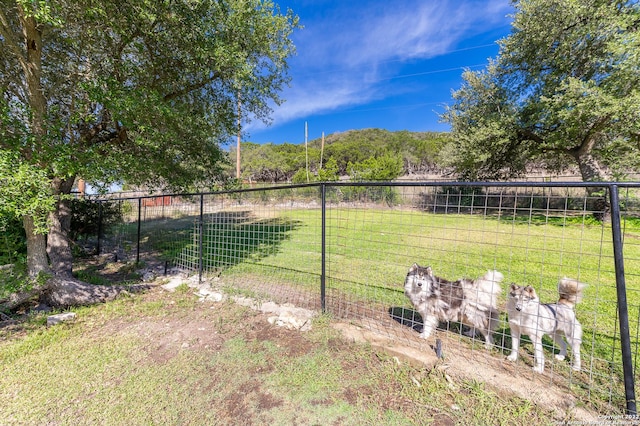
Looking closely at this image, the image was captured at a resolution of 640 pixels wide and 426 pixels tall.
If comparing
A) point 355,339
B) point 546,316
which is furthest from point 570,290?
point 355,339

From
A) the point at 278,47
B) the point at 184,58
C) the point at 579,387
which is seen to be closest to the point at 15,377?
the point at 579,387

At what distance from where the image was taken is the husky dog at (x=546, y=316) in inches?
68.4

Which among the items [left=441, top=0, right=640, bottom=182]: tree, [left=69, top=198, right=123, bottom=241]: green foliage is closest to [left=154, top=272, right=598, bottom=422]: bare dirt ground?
[left=69, top=198, right=123, bottom=241]: green foliage

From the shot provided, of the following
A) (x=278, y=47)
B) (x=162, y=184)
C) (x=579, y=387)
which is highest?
(x=278, y=47)

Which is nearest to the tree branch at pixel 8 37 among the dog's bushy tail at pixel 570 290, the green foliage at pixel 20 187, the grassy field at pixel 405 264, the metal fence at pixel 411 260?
the green foliage at pixel 20 187

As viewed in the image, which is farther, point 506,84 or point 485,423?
point 506,84

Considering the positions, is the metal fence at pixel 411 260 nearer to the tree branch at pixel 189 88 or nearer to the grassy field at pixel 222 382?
the grassy field at pixel 222 382

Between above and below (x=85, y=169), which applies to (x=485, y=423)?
below

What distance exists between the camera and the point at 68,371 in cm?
193

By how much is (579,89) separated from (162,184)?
41.4 feet

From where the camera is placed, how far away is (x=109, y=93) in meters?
2.84

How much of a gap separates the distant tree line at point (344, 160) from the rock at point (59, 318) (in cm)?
2138

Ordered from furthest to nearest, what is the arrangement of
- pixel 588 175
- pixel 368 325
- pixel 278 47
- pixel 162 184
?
pixel 588 175 → pixel 278 47 → pixel 162 184 → pixel 368 325

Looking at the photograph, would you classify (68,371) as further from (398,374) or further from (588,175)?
(588,175)
